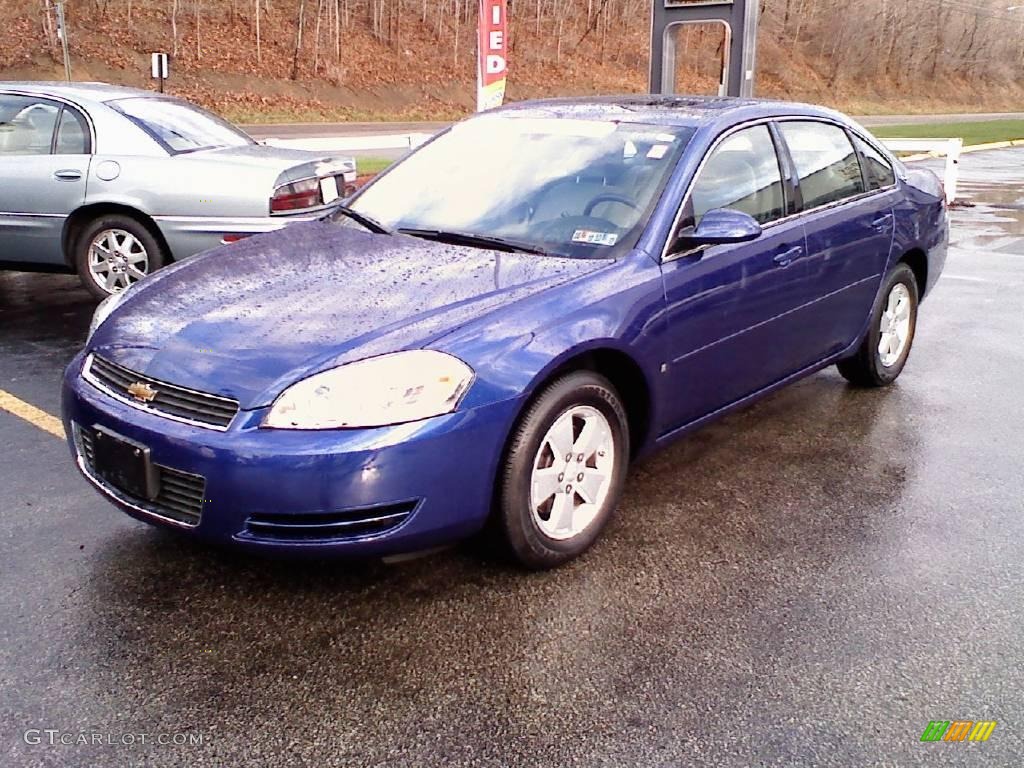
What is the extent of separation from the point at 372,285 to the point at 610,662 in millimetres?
1497

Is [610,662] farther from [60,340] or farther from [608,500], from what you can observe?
[60,340]

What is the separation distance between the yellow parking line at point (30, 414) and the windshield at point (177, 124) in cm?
258

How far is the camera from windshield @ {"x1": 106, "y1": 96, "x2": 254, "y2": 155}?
7.12 meters

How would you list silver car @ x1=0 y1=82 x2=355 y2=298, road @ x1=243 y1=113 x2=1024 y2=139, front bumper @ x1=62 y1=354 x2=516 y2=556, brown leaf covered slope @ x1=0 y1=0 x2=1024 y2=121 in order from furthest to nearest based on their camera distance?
brown leaf covered slope @ x1=0 y1=0 x2=1024 y2=121 → road @ x1=243 y1=113 x2=1024 y2=139 → silver car @ x1=0 y1=82 x2=355 y2=298 → front bumper @ x1=62 y1=354 x2=516 y2=556

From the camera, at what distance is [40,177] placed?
695 centimetres

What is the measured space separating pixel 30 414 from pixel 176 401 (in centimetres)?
227

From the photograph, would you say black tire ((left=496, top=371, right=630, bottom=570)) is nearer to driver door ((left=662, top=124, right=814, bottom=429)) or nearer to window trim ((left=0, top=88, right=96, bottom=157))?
driver door ((left=662, top=124, right=814, bottom=429))

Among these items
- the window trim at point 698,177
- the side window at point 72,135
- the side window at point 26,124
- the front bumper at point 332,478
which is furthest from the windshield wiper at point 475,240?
the side window at point 26,124

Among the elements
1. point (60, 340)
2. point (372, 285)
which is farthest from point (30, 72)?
point (372, 285)

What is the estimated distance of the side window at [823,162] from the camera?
181 inches

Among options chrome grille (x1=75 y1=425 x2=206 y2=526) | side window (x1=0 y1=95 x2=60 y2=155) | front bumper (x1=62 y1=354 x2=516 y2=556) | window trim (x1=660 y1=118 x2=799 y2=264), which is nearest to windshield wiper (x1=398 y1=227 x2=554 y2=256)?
window trim (x1=660 y1=118 x2=799 y2=264)

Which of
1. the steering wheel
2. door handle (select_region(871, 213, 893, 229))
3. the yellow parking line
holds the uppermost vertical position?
the steering wheel

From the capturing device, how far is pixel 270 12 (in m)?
41.4

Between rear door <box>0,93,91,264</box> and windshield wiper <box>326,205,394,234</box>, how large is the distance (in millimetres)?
3224
